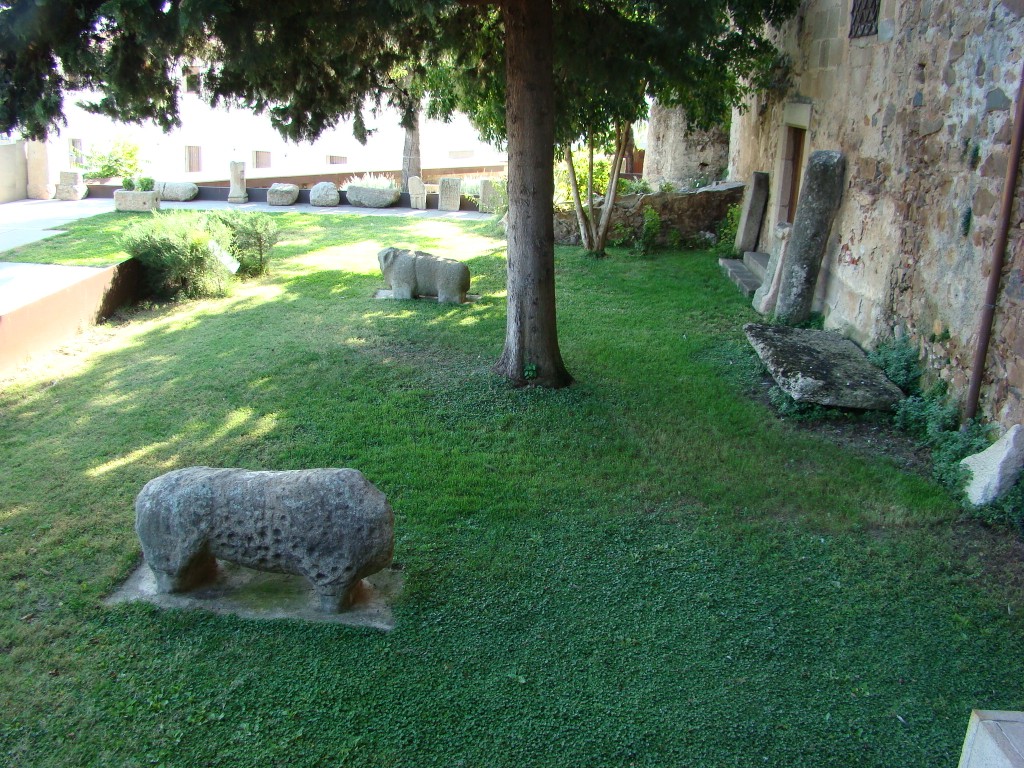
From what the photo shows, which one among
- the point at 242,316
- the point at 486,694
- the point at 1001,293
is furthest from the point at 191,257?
the point at 1001,293

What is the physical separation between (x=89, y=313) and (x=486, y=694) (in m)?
7.96

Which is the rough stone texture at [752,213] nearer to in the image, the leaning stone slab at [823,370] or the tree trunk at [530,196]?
the leaning stone slab at [823,370]

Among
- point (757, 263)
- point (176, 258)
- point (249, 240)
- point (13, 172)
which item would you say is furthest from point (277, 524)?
point (13, 172)

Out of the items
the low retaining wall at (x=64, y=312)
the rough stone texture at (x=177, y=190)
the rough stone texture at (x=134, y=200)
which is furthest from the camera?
the rough stone texture at (x=177, y=190)

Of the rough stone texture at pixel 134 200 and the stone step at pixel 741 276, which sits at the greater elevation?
the rough stone texture at pixel 134 200

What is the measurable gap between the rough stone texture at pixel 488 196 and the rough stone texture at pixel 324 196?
3822 mm

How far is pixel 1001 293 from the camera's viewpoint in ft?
18.6

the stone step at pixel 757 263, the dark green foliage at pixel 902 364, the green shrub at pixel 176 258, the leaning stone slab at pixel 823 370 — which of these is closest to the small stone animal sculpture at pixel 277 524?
the leaning stone slab at pixel 823 370

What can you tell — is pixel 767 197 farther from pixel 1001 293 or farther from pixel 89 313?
pixel 89 313

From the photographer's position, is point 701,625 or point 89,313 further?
point 89,313

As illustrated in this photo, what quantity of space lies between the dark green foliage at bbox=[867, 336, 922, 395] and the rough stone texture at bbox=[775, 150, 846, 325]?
74.1 inches

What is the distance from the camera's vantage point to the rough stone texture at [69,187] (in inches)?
741

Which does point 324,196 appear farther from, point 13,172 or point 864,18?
point 864,18

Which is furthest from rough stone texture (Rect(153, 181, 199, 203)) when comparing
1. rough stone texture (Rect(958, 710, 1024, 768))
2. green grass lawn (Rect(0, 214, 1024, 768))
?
rough stone texture (Rect(958, 710, 1024, 768))
